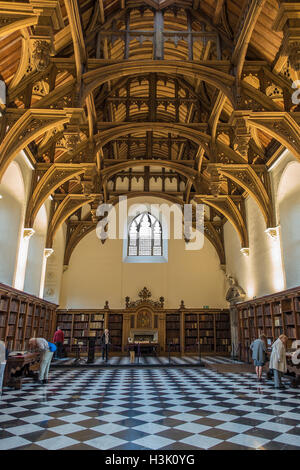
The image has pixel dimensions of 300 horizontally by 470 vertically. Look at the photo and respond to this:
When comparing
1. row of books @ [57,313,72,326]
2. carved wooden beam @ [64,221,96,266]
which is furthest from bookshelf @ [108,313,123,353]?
carved wooden beam @ [64,221,96,266]

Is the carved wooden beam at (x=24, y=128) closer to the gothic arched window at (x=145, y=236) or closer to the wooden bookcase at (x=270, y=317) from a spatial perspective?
the wooden bookcase at (x=270, y=317)

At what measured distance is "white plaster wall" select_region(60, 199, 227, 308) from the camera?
16.9m

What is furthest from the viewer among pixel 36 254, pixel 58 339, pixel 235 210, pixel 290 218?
pixel 235 210

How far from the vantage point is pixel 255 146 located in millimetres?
11219

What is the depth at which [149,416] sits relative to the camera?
471 cm

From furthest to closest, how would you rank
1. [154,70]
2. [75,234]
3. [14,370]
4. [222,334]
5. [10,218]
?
1. [75,234]
2. [222,334]
3. [10,218]
4. [154,70]
5. [14,370]

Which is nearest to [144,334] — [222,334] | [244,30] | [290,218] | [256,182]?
[222,334]

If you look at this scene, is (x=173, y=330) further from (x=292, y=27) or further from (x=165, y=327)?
(x=292, y=27)

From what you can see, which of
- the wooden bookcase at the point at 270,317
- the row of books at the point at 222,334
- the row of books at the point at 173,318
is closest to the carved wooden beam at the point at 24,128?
the wooden bookcase at the point at 270,317

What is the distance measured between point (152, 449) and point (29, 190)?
9782 millimetres

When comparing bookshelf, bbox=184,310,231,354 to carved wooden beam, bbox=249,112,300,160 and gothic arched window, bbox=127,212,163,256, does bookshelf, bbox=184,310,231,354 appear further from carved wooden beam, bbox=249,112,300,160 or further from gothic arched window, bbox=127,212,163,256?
carved wooden beam, bbox=249,112,300,160

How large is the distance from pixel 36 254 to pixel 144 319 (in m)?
6.28

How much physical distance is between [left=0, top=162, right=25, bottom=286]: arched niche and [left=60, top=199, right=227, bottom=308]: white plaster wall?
271 inches

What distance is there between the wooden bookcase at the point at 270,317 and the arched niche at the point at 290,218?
613 mm
